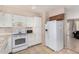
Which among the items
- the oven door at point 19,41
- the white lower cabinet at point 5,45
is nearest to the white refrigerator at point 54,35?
the oven door at point 19,41

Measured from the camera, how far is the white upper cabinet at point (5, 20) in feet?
6.87

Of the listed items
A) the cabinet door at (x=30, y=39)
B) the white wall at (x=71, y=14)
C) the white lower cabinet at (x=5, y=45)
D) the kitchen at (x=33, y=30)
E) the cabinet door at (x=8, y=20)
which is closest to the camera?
the white wall at (x=71, y=14)

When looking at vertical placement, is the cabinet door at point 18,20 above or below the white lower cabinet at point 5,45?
above

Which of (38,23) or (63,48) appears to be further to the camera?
(38,23)

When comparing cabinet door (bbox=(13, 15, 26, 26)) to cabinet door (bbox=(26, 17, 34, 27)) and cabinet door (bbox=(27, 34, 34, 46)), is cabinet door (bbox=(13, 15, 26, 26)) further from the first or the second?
cabinet door (bbox=(27, 34, 34, 46))

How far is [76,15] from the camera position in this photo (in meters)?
1.67

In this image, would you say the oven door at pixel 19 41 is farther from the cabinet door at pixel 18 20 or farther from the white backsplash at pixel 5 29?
the cabinet door at pixel 18 20

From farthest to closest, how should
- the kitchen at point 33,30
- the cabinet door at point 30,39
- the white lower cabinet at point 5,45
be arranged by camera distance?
1. the cabinet door at point 30,39
2. the white lower cabinet at point 5,45
3. the kitchen at point 33,30

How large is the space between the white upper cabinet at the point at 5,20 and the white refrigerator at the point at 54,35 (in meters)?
1.04

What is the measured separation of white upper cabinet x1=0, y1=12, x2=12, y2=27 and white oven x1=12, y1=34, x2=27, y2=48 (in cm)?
36

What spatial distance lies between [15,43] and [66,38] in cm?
139

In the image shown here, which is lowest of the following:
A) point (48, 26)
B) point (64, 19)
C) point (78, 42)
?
point (78, 42)
